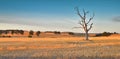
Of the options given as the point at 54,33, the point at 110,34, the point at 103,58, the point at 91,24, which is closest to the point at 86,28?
the point at 91,24

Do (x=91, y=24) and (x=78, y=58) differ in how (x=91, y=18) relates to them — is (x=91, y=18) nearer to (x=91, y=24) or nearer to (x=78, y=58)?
(x=91, y=24)

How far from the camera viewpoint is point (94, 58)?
17109 millimetres

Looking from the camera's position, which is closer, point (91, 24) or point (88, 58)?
point (88, 58)

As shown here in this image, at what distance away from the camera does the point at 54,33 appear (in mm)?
120312

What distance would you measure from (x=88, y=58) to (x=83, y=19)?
41.6 meters

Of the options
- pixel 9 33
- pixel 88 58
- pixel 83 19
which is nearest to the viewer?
pixel 88 58

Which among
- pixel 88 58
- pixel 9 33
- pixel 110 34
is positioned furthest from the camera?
pixel 9 33

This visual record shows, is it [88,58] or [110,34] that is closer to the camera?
[88,58]

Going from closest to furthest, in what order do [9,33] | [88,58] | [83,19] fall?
[88,58] < [83,19] < [9,33]

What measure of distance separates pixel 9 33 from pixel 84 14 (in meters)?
64.0

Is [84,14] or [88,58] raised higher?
[84,14]

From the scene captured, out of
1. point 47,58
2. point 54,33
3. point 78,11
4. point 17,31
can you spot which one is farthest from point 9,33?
point 47,58

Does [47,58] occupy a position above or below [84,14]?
below

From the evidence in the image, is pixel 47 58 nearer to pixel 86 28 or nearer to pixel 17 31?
pixel 86 28
